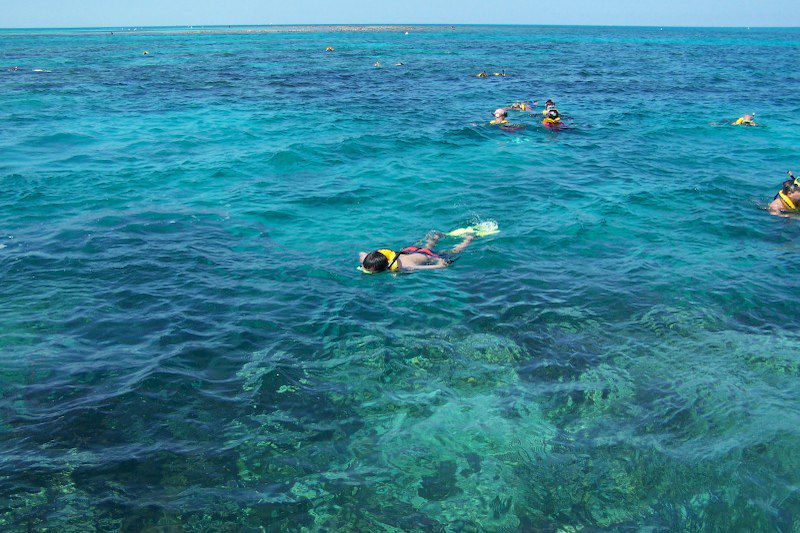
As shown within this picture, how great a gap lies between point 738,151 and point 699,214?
30.5ft

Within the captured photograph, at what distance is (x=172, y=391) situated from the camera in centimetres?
798

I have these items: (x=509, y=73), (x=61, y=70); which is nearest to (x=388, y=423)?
(x=509, y=73)

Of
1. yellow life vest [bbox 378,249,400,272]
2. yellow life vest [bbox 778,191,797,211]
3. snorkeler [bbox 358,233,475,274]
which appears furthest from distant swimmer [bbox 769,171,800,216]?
yellow life vest [bbox 378,249,400,272]

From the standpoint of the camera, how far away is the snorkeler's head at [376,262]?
11297 millimetres

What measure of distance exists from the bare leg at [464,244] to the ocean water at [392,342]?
0.36m

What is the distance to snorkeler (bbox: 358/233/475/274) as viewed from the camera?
11.4m

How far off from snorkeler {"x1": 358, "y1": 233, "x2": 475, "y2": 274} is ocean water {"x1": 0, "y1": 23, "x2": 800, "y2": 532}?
0.27 metres

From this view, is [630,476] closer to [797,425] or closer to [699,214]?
[797,425]

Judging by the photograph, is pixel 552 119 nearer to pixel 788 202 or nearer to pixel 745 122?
pixel 745 122

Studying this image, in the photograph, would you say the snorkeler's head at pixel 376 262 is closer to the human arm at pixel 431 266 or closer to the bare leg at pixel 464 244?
the human arm at pixel 431 266

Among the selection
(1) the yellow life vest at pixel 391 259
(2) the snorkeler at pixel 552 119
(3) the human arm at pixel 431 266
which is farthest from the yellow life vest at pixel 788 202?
(2) the snorkeler at pixel 552 119

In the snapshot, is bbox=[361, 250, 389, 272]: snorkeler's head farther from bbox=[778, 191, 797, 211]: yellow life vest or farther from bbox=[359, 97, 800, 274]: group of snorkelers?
bbox=[778, 191, 797, 211]: yellow life vest

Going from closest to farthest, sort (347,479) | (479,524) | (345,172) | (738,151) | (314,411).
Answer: (479,524), (347,479), (314,411), (345,172), (738,151)

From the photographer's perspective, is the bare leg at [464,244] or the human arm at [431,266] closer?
the human arm at [431,266]
